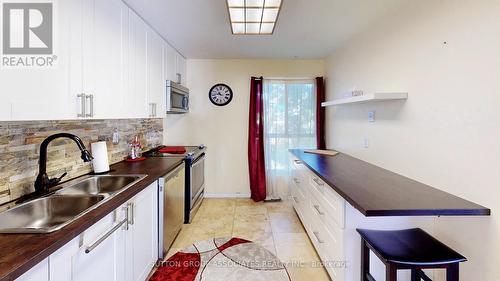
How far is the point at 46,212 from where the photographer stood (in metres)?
1.59

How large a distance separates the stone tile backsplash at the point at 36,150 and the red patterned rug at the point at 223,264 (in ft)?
3.83

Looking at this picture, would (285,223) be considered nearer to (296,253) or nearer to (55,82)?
(296,253)

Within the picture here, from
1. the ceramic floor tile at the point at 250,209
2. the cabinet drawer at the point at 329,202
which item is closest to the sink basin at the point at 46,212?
the cabinet drawer at the point at 329,202

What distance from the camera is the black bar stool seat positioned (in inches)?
53.5

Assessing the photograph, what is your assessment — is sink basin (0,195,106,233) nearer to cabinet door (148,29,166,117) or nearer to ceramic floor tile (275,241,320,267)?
cabinet door (148,29,166,117)

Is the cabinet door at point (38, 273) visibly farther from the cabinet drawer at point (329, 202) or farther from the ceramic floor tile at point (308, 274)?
the ceramic floor tile at point (308, 274)

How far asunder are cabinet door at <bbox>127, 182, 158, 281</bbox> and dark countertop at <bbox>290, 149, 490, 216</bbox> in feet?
4.72

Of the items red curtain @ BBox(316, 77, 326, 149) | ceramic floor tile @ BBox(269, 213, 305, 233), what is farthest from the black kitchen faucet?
red curtain @ BBox(316, 77, 326, 149)

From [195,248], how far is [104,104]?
1703 mm

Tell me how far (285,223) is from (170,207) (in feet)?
5.03

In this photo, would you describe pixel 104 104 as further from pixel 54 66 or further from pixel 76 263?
pixel 76 263

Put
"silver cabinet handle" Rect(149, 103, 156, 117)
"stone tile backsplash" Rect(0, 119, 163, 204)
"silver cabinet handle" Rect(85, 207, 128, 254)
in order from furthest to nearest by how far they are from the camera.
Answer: "silver cabinet handle" Rect(149, 103, 156, 117) → "stone tile backsplash" Rect(0, 119, 163, 204) → "silver cabinet handle" Rect(85, 207, 128, 254)

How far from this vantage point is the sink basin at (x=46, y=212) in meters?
1.38

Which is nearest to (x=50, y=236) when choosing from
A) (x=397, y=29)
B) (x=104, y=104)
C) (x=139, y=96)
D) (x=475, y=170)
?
(x=104, y=104)
